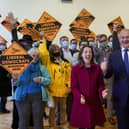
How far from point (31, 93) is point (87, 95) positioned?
781 mm

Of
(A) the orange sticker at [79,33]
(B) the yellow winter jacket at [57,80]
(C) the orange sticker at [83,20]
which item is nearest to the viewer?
(B) the yellow winter jacket at [57,80]

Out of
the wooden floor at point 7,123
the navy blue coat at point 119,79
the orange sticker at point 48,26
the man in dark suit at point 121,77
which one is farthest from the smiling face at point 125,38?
the orange sticker at point 48,26

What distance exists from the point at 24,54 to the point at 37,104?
669 mm

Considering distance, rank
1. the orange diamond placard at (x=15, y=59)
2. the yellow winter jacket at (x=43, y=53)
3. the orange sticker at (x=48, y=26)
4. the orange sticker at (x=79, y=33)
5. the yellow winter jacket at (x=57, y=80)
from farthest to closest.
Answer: the orange sticker at (x=79, y=33) < the orange sticker at (x=48, y=26) < the yellow winter jacket at (x=57, y=80) < the yellow winter jacket at (x=43, y=53) < the orange diamond placard at (x=15, y=59)

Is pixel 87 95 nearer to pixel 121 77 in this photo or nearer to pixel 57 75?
pixel 121 77

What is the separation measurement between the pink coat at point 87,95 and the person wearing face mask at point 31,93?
1.81ft

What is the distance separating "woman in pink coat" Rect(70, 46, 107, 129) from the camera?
3.51 metres

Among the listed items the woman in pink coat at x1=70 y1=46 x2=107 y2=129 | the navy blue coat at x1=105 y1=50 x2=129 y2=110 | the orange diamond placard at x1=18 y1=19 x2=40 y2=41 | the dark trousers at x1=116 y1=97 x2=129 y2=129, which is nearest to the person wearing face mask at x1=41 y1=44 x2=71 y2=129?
the orange diamond placard at x1=18 y1=19 x2=40 y2=41

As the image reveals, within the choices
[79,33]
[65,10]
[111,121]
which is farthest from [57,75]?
[65,10]

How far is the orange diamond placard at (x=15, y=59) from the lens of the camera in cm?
383

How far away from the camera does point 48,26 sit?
5.81 metres

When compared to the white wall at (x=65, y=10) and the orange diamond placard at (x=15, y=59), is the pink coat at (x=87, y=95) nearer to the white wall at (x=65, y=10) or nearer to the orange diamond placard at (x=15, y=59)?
the orange diamond placard at (x=15, y=59)

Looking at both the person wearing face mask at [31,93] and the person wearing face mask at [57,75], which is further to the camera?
the person wearing face mask at [57,75]

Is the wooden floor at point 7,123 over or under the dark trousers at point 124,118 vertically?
under
